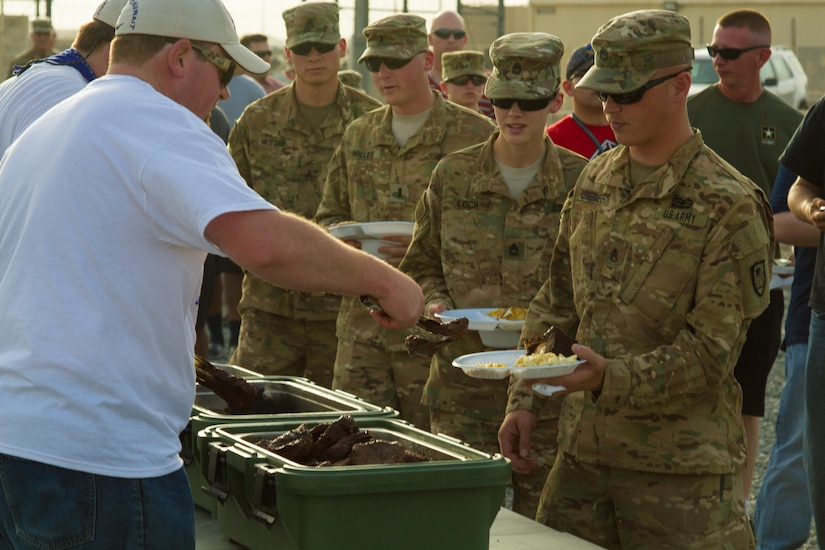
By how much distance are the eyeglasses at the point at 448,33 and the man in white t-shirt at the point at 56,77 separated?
6992 millimetres

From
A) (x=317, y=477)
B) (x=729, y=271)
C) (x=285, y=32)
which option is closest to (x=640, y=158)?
(x=729, y=271)

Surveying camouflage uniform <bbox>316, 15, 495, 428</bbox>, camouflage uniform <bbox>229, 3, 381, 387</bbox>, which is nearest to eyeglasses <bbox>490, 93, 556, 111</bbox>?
camouflage uniform <bbox>316, 15, 495, 428</bbox>

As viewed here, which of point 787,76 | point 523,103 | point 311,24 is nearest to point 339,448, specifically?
point 523,103

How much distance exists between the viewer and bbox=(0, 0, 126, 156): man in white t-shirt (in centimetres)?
392

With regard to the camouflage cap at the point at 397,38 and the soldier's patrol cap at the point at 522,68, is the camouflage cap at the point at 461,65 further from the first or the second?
the soldier's patrol cap at the point at 522,68

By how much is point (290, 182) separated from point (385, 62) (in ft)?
3.14

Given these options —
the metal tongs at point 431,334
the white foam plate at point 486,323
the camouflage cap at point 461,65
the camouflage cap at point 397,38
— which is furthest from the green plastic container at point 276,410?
the camouflage cap at point 461,65

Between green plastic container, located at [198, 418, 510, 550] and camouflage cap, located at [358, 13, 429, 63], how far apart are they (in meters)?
2.80

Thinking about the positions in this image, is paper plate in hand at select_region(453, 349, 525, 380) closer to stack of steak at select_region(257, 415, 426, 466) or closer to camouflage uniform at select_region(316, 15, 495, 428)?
stack of steak at select_region(257, 415, 426, 466)

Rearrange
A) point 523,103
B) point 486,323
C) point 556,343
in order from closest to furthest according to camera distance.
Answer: point 556,343, point 486,323, point 523,103

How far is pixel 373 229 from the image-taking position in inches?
194

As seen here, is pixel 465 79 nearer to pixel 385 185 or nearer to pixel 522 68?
pixel 385 185

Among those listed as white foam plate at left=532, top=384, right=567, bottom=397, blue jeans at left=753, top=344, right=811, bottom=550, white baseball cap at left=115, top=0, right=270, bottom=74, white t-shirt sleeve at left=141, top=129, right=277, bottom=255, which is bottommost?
blue jeans at left=753, top=344, right=811, bottom=550

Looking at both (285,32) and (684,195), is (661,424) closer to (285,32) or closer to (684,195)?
(684,195)
